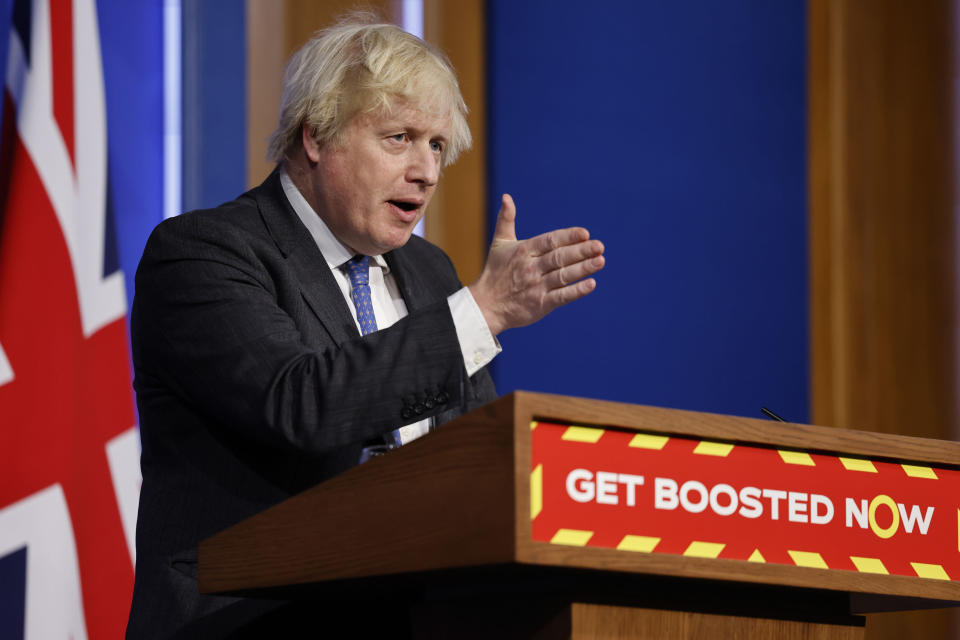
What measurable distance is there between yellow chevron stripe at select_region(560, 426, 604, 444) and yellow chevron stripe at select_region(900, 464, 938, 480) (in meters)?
0.34

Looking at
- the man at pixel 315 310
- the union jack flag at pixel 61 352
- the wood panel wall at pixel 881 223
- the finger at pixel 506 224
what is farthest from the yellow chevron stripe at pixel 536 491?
the wood panel wall at pixel 881 223

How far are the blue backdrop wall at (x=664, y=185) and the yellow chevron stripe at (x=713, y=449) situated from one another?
1915 mm

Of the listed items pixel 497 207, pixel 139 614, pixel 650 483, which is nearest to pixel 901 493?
pixel 650 483

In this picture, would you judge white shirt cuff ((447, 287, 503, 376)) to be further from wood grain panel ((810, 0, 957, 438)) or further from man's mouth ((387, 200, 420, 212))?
wood grain panel ((810, 0, 957, 438))

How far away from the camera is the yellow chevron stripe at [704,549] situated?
89 centimetres

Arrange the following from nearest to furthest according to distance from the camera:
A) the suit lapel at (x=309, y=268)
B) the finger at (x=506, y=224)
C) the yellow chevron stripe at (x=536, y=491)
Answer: the yellow chevron stripe at (x=536, y=491)
the finger at (x=506, y=224)
the suit lapel at (x=309, y=268)

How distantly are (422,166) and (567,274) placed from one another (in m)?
0.60

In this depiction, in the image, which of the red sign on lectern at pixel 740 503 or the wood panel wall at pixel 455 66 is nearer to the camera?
the red sign on lectern at pixel 740 503

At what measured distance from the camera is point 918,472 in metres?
1.04

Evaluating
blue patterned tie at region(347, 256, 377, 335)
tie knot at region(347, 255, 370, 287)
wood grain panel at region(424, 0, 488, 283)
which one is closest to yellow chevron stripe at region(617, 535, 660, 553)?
blue patterned tie at region(347, 256, 377, 335)

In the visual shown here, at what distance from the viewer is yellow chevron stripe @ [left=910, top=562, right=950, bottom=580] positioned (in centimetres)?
102

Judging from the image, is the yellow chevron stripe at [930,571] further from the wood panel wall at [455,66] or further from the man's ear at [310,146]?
the wood panel wall at [455,66]

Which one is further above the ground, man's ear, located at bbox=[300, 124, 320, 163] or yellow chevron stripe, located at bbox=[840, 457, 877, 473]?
man's ear, located at bbox=[300, 124, 320, 163]

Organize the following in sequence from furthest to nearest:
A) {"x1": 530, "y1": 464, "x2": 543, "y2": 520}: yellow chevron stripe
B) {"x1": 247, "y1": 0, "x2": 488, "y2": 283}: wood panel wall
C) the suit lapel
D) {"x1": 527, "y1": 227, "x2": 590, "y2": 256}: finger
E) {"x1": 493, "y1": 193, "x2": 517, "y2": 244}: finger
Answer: {"x1": 247, "y1": 0, "x2": 488, "y2": 283}: wood panel wall → the suit lapel → {"x1": 493, "y1": 193, "x2": 517, "y2": 244}: finger → {"x1": 527, "y1": 227, "x2": 590, "y2": 256}: finger → {"x1": 530, "y1": 464, "x2": 543, "y2": 520}: yellow chevron stripe
